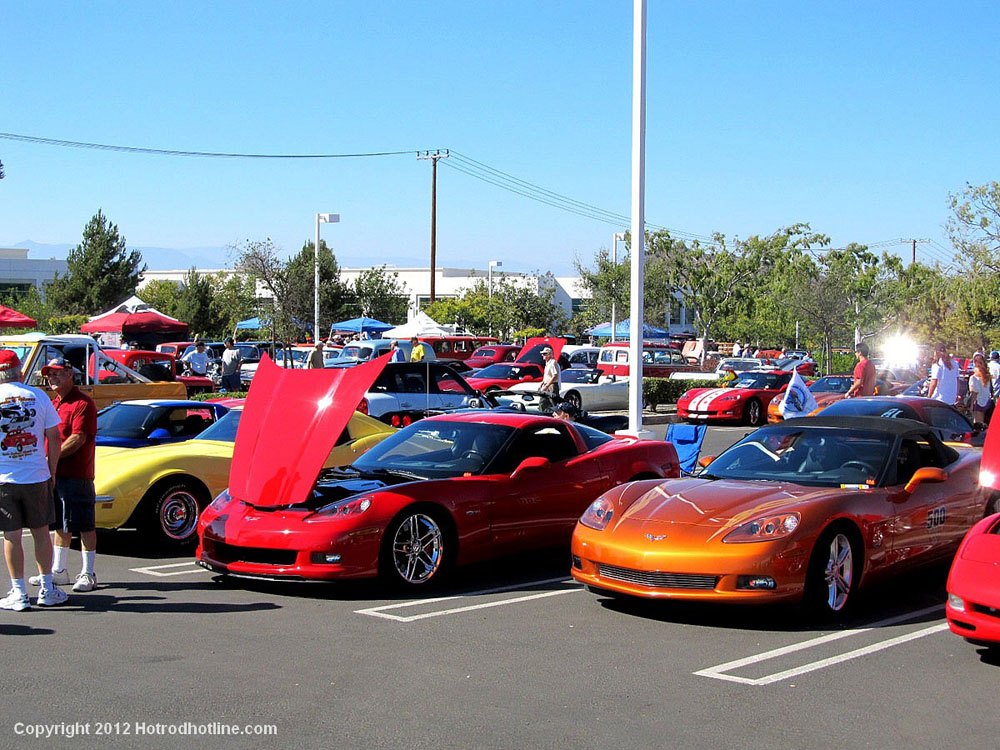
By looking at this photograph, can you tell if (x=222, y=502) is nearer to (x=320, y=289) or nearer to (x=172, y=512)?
(x=172, y=512)

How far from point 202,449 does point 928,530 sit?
20.7 feet

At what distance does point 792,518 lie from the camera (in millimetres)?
7090

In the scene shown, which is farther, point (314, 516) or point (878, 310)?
point (878, 310)

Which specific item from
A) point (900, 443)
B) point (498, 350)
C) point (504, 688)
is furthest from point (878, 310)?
point (504, 688)

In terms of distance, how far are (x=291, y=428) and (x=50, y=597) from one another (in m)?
2.02

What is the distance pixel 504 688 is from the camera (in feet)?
18.6

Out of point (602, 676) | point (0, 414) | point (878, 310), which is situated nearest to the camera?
point (602, 676)

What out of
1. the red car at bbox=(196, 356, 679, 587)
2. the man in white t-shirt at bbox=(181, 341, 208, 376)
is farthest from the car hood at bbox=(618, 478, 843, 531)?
the man in white t-shirt at bbox=(181, 341, 208, 376)

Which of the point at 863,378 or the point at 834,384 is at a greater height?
the point at 863,378

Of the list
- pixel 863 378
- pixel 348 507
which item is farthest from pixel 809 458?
pixel 863 378

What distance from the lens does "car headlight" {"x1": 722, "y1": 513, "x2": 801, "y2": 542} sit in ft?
23.0

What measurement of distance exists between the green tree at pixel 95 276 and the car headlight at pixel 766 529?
5841 cm

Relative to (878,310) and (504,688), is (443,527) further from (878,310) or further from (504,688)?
(878,310)

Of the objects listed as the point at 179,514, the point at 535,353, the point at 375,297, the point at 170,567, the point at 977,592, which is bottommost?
the point at 170,567
